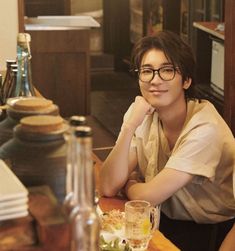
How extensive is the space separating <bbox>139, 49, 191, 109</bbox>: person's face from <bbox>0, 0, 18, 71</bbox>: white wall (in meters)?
0.87

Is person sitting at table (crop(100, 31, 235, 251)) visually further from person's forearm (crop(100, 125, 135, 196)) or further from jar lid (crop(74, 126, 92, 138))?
jar lid (crop(74, 126, 92, 138))

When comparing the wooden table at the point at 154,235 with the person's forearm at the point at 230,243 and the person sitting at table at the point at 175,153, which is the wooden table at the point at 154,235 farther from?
the person's forearm at the point at 230,243

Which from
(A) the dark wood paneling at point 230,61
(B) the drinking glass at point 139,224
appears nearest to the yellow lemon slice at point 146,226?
(B) the drinking glass at point 139,224

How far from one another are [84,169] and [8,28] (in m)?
2.13

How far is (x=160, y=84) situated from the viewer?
212 centimetres

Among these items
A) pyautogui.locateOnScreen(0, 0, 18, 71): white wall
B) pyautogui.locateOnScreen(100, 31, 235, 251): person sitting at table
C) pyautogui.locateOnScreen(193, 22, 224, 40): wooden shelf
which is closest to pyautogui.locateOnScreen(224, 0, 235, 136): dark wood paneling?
pyautogui.locateOnScreen(100, 31, 235, 251): person sitting at table

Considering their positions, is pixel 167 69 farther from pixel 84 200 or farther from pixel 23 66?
pixel 84 200

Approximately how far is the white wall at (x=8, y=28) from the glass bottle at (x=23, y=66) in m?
1.11

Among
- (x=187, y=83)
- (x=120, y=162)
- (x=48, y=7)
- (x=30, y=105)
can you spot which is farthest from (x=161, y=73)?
(x=48, y=7)

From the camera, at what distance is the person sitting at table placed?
2.05 m

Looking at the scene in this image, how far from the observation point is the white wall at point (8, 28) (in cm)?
273

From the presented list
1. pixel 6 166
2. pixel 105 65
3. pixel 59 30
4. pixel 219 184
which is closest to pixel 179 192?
pixel 219 184

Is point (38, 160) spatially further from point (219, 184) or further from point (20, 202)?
point (219, 184)

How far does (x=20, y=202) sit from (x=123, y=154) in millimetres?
1310
